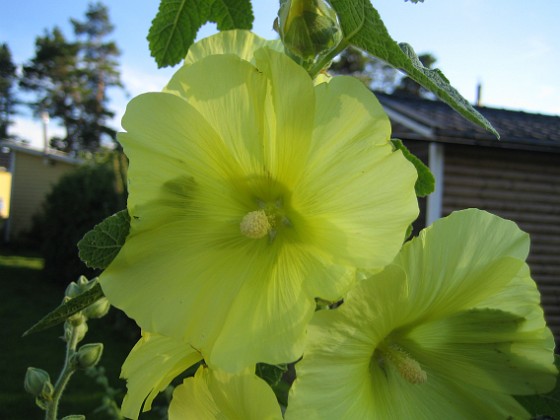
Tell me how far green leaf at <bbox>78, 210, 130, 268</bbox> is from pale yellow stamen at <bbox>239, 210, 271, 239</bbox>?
0.44 ft

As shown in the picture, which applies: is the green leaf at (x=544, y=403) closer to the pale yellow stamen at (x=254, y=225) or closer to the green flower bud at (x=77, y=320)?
the pale yellow stamen at (x=254, y=225)

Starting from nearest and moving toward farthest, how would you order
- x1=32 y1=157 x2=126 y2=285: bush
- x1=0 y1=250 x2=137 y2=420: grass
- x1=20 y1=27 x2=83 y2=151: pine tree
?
1. x1=0 y1=250 x2=137 y2=420: grass
2. x1=32 y1=157 x2=126 y2=285: bush
3. x1=20 y1=27 x2=83 y2=151: pine tree

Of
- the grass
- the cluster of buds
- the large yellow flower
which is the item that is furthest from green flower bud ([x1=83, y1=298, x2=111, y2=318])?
the grass

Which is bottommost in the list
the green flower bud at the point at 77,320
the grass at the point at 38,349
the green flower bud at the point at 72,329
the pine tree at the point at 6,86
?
the grass at the point at 38,349

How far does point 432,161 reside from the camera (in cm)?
643

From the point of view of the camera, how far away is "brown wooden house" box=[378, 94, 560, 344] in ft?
21.1

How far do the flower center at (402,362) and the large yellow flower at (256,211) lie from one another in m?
0.15

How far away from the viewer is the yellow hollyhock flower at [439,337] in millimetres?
559

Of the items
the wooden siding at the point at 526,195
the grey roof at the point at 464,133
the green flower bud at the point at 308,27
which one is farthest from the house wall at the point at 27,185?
the green flower bud at the point at 308,27

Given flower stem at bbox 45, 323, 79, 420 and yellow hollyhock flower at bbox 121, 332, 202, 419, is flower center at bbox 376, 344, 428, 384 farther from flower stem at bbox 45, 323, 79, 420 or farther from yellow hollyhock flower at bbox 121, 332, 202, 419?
flower stem at bbox 45, 323, 79, 420

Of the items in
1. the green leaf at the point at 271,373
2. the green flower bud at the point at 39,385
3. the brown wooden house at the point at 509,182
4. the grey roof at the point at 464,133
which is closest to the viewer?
the green leaf at the point at 271,373

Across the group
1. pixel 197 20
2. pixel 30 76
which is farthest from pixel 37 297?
pixel 30 76

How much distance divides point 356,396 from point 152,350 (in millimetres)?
274

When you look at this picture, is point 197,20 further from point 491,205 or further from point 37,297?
point 37,297
